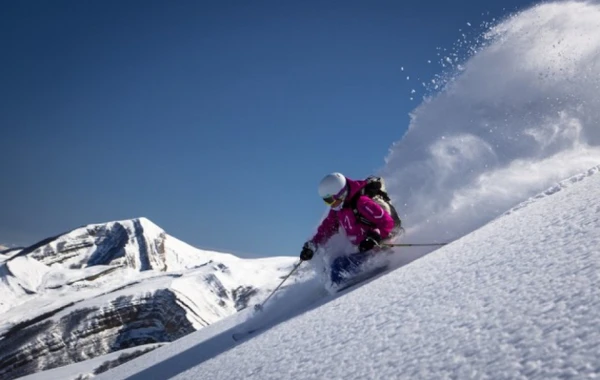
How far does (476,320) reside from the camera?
2031 mm

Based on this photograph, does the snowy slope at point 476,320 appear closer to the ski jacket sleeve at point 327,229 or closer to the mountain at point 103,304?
the ski jacket sleeve at point 327,229

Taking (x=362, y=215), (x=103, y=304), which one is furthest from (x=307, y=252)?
(x=103, y=304)

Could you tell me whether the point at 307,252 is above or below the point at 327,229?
below

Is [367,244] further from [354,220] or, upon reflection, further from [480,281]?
[480,281]

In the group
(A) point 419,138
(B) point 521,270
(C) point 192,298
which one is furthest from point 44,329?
(B) point 521,270

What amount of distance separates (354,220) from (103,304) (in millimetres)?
77805

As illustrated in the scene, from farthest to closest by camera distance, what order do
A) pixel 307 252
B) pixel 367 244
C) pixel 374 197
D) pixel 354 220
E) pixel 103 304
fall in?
pixel 103 304, pixel 307 252, pixel 374 197, pixel 354 220, pixel 367 244

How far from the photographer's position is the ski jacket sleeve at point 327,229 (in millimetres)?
7156

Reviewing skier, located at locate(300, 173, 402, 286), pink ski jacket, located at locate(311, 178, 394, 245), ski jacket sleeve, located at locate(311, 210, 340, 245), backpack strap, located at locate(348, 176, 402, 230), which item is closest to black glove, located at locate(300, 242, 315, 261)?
skier, located at locate(300, 173, 402, 286)

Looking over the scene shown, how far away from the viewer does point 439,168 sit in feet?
26.3

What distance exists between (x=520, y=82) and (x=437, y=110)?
1.77 metres

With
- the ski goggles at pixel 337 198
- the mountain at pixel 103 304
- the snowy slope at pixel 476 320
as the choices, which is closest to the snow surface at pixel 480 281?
the snowy slope at pixel 476 320

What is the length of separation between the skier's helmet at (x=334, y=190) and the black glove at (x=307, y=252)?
87cm

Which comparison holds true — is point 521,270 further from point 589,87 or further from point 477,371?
point 589,87
